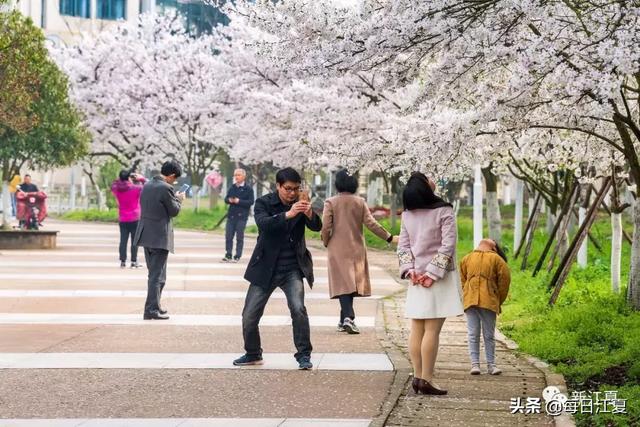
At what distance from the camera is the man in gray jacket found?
13188mm

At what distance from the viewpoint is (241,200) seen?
22016 millimetres

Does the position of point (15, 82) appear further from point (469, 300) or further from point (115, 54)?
point (115, 54)

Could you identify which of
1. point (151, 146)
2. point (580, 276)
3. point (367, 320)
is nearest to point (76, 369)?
point (367, 320)

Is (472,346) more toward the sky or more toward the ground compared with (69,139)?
more toward the ground

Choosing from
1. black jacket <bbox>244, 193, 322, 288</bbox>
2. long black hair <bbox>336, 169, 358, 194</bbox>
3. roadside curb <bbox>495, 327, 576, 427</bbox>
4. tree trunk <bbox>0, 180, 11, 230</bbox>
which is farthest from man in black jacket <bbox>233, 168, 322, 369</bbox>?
tree trunk <bbox>0, 180, 11, 230</bbox>

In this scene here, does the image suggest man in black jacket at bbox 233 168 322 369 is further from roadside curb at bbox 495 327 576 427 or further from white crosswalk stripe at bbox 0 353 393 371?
roadside curb at bbox 495 327 576 427

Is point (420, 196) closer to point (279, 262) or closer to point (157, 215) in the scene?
point (279, 262)

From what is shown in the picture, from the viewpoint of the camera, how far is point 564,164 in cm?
1767

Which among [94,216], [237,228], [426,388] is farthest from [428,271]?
[94,216]

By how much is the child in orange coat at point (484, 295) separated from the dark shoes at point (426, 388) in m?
1.06

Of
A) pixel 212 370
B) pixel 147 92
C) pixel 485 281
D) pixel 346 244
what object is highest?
pixel 147 92

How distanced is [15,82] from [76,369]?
57.4 feet

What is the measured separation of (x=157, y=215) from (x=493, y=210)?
10.3 m

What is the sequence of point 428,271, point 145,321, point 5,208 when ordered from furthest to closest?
1. point 5,208
2. point 145,321
3. point 428,271
